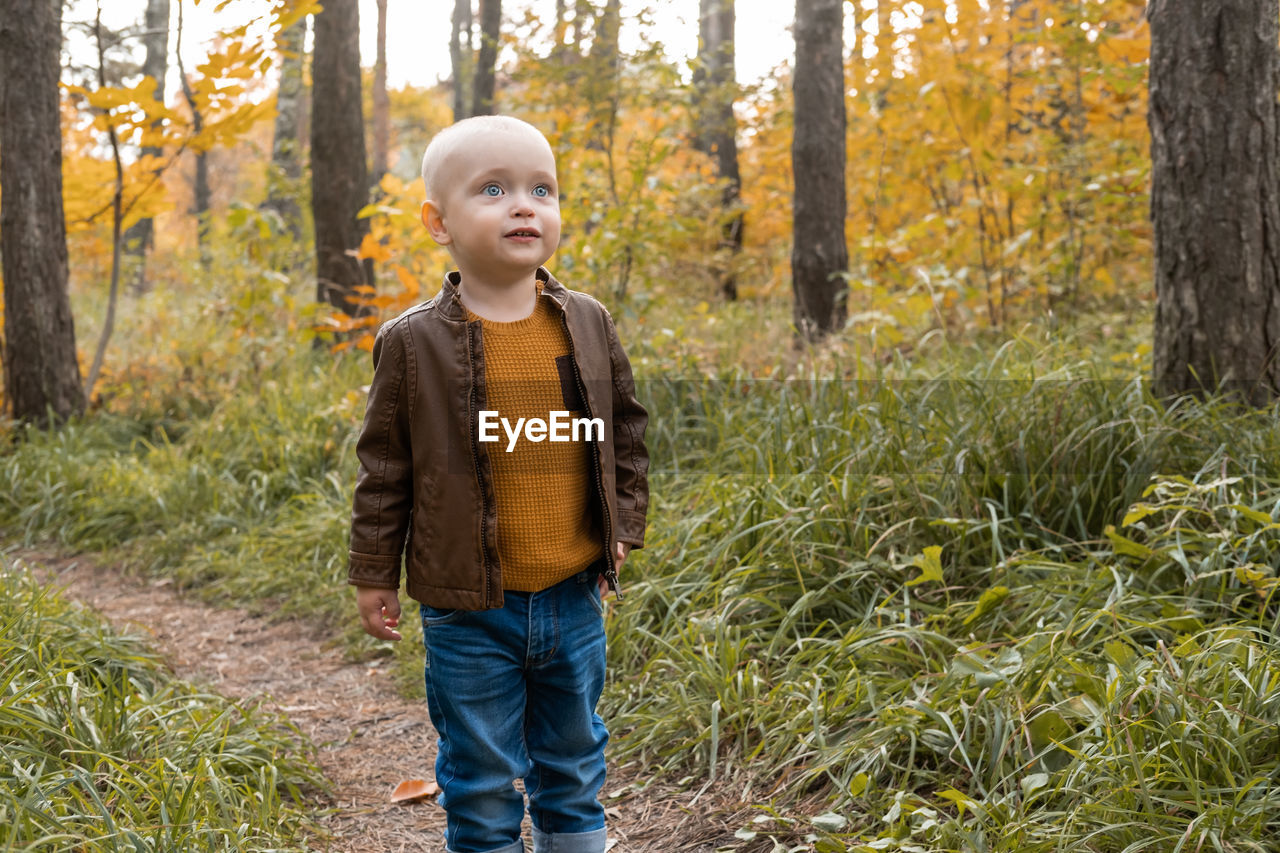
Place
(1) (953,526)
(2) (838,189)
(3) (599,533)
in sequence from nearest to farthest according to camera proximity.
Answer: (3) (599,533) → (1) (953,526) → (2) (838,189)

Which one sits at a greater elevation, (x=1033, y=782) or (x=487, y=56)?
(x=487, y=56)

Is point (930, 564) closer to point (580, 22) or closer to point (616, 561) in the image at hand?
point (616, 561)

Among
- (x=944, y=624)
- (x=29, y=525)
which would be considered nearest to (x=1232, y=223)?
(x=944, y=624)

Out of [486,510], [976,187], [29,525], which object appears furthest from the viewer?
[976,187]

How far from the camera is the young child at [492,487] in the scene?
1.78m

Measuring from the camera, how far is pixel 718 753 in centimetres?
268

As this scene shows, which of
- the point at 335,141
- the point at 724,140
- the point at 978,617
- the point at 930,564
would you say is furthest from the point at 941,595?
the point at 724,140

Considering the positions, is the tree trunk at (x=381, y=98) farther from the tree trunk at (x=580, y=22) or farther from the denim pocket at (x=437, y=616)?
the denim pocket at (x=437, y=616)

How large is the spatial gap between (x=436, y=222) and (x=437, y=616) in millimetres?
703

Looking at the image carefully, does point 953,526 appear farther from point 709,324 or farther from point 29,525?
point 29,525

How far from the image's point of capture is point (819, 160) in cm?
673

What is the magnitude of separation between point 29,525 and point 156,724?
3.15m

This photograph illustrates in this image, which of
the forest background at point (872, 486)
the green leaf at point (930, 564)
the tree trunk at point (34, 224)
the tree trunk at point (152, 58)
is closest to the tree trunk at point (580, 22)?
the forest background at point (872, 486)

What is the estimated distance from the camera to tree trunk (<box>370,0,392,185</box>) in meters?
17.2
